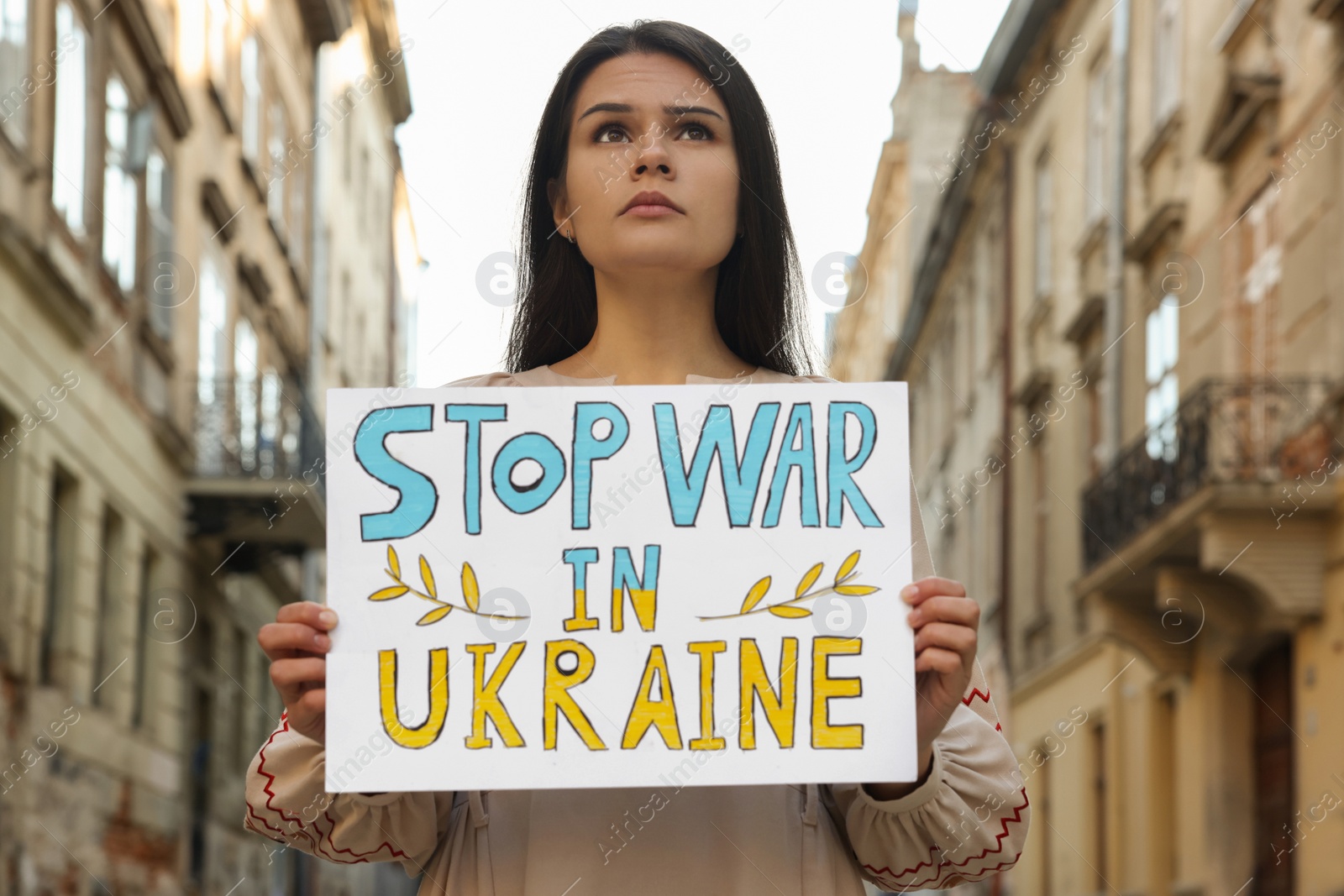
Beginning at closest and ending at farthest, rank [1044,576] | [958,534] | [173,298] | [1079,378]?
[173,298]
[1079,378]
[1044,576]
[958,534]

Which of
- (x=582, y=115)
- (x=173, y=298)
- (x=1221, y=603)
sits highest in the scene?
(x=173, y=298)

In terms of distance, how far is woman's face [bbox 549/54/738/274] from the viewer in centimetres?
251

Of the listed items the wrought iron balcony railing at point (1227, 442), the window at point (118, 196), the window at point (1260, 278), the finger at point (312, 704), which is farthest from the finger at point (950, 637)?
the window at point (118, 196)

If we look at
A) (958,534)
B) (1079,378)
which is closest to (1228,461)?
(1079,378)

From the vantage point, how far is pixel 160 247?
62.7ft

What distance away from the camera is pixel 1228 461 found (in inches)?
583

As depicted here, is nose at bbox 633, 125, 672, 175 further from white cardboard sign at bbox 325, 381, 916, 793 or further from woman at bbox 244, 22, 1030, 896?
white cardboard sign at bbox 325, 381, 916, 793

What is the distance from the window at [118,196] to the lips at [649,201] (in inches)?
579

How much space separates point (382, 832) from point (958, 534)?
114 feet

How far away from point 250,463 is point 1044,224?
457 inches

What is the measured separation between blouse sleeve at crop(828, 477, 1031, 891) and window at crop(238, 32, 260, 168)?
2272cm

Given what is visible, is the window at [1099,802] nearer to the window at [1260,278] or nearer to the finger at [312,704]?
the window at [1260,278]

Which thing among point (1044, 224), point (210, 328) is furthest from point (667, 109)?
point (1044, 224)

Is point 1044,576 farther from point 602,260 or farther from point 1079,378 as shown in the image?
point 602,260
